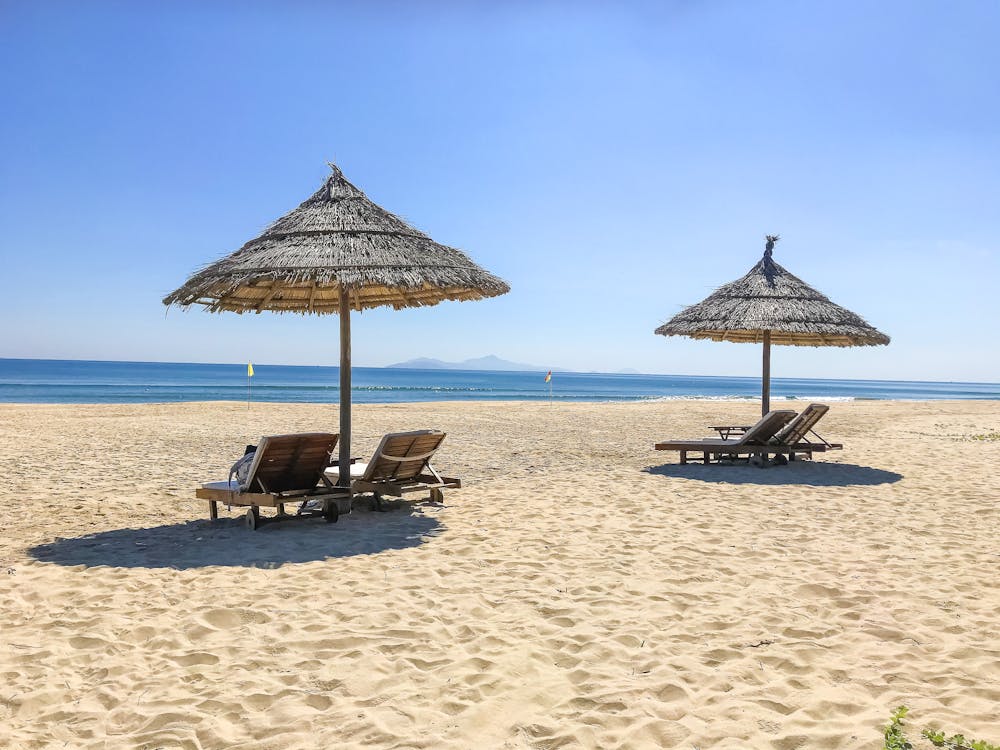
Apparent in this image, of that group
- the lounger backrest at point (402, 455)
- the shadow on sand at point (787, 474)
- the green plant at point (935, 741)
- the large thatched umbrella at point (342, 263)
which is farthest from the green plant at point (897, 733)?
the shadow on sand at point (787, 474)

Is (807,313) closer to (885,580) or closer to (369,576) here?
(885,580)

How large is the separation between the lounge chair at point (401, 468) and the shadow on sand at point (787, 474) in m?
3.45

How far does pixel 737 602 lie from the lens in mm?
4090

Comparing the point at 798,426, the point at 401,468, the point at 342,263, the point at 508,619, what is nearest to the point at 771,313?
the point at 798,426

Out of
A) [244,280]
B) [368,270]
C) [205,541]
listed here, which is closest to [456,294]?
[368,270]

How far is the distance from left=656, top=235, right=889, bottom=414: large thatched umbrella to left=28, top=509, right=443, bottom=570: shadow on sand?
232 inches

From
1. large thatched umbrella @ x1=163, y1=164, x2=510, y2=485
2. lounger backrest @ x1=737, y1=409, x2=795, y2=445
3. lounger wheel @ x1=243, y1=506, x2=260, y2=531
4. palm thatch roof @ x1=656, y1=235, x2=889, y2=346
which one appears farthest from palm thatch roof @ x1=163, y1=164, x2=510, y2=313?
palm thatch roof @ x1=656, y1=235, x2=889, y2=346

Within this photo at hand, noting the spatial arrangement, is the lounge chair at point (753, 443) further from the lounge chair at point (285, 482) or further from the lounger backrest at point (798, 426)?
the lounge chair at point (285, 482)

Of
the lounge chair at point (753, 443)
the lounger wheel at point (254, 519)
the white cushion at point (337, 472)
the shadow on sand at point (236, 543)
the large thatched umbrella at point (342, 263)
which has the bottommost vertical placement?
the shadow on sand at point (236, 543)

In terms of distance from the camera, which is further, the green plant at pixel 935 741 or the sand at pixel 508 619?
the sand at pixel 508 619

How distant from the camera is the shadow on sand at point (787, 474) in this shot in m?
8.49

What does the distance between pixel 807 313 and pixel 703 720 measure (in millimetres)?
8709

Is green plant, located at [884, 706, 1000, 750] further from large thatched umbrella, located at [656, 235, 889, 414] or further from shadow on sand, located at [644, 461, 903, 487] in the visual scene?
large thatched umbrella, located at [656, 235, 889, 414]

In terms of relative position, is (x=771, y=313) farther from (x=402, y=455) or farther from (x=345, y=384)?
(x=345, y=384)
